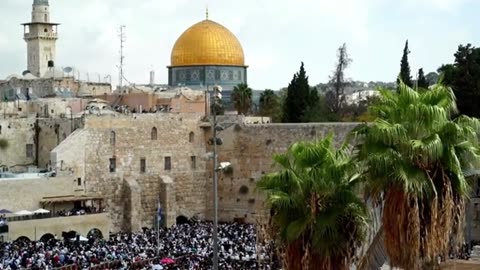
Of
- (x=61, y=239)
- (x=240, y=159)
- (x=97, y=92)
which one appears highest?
(x=97, y=92)

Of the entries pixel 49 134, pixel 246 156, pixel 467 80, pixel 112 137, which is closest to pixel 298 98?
pixel 246 156

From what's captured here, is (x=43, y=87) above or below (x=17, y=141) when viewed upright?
above

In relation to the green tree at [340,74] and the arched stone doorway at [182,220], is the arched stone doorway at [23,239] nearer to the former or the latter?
the arched stone doorway at [182,220]

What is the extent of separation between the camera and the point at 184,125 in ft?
123

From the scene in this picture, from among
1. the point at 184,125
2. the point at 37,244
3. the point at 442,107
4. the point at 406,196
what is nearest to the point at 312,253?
the point at 406,196

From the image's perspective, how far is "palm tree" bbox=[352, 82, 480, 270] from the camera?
7.43m

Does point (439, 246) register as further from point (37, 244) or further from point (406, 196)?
point (37, 244)

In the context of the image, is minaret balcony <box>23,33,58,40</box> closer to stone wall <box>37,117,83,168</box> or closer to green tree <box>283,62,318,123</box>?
stone wall <box>37,117,83,168</box>

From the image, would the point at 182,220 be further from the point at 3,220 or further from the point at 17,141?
the point at 3,220

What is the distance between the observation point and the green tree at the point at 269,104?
163 feet

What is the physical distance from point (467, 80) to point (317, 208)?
87.9 feet

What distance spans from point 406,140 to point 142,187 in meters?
28.9

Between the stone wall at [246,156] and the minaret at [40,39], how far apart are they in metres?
19.1

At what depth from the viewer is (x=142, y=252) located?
26.3 m
